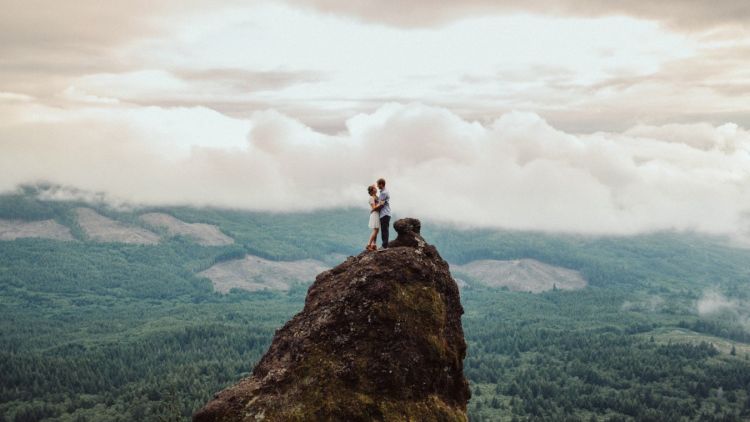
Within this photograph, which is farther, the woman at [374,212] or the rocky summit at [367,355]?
the woman at [374,212]

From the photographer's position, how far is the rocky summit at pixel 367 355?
5053cm

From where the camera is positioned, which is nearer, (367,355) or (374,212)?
(367,355)

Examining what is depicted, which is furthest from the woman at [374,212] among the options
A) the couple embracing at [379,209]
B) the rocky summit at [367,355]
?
the rocky summit at [367,355]

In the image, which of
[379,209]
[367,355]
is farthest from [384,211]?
[367,355]

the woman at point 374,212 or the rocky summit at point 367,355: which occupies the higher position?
the woman at point 374,212

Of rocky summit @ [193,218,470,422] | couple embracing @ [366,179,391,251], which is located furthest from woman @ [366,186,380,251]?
rocky summit @ [193,218,470,422]

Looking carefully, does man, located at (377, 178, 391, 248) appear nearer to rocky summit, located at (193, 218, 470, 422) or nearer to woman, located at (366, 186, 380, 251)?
woman, located at (366, 186, 380, 251)

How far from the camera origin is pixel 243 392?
168ft

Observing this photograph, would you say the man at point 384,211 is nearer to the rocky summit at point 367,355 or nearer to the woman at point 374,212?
the woman at point 374,212

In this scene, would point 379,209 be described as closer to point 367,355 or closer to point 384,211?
point 384,211

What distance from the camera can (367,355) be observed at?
176 feet

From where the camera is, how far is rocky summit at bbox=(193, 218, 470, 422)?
166 ft

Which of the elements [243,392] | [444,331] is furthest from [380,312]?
[243,392]

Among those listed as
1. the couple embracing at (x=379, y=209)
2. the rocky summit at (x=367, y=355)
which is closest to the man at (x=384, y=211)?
the couple embracing at (x=379, y=209)
